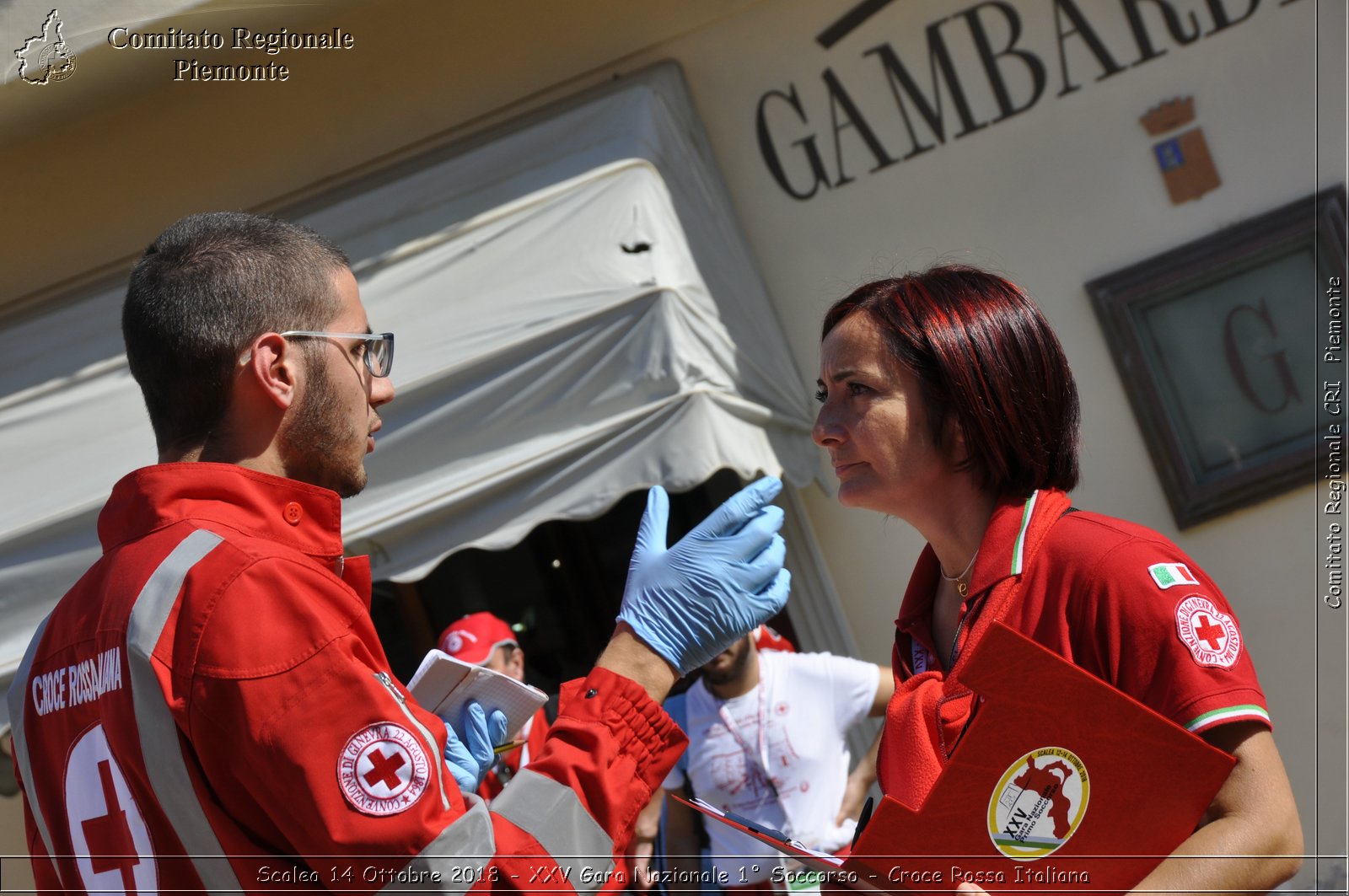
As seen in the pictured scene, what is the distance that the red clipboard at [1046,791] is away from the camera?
1.40 metres

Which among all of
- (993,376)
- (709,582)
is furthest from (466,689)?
(993,376)

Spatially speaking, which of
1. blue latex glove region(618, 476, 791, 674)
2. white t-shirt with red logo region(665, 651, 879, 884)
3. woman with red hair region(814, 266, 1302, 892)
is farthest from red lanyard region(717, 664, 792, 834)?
blue latex glove region(618, 476, 791, 674)

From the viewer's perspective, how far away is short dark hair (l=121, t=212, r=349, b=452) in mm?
1650

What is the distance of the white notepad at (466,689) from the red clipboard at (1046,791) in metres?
1.02

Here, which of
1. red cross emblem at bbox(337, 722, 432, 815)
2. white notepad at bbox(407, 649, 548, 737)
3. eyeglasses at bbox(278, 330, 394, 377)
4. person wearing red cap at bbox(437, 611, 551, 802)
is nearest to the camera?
red cross emblem at bbox(337, 722, 432, 815)

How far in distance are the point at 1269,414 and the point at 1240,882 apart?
345cm

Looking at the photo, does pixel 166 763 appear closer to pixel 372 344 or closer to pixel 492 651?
pixel 372 344

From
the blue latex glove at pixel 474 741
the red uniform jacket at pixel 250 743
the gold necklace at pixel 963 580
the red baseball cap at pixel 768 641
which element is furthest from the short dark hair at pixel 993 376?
the red baseball cap at pixel 768 641

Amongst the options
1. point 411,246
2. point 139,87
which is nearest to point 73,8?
point 139,87

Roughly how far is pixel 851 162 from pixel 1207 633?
3601 millimetres

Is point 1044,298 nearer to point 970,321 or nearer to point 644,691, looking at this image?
point 970,321

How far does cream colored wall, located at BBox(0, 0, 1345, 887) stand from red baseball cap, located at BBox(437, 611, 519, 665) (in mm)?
1489

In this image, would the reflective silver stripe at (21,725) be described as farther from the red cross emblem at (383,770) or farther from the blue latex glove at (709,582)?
the blue latex glove at (709,582)

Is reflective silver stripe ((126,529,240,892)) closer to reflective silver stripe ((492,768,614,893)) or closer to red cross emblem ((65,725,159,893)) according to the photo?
red cross emblem ((65,725,159,893))
